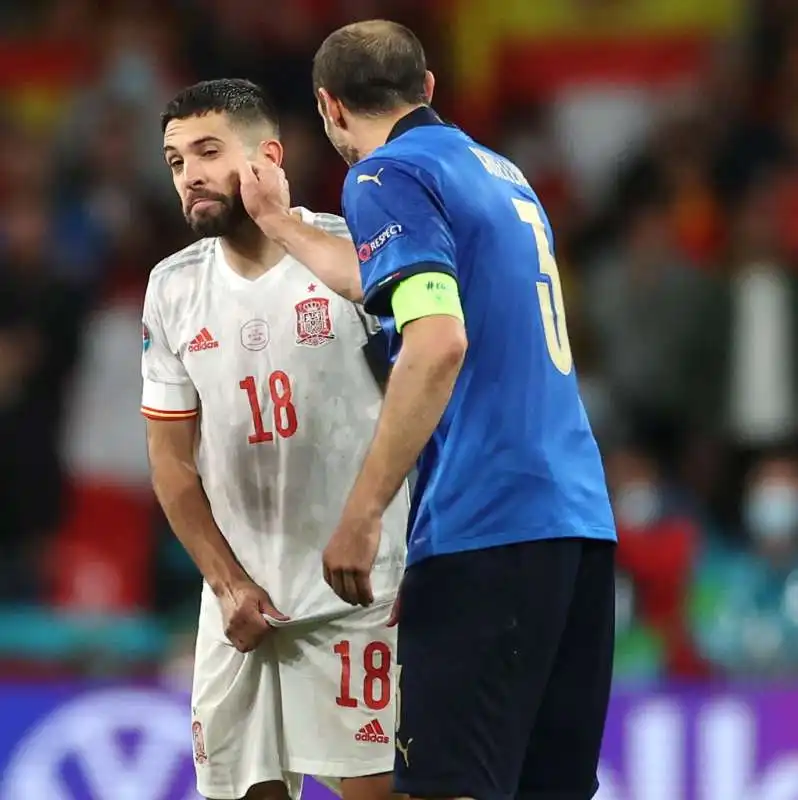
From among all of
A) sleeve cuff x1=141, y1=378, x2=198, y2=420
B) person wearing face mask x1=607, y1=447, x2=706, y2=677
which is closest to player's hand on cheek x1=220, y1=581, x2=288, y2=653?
sleeve cuff x1=141, y1=378, x2=198, y2=420

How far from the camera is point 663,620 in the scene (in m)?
6.96

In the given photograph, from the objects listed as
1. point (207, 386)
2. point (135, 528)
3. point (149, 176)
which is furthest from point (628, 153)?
point (207, 386)

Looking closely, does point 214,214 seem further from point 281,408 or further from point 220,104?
point 281,408

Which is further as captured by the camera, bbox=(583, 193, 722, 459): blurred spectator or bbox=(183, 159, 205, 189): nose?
bbox=(583, 193, 722, 459): blurred spectator

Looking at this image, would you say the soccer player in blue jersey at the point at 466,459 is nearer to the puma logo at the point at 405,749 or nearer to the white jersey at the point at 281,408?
the puma logo at the point at 405,749

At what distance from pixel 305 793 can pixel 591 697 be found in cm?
267

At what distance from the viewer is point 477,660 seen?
11.8ft

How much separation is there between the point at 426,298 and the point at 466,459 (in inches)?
14.3

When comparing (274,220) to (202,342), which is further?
(202,342)

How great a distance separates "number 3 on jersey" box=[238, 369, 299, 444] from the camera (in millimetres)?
4207

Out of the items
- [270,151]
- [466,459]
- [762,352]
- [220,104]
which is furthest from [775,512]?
[466,459]

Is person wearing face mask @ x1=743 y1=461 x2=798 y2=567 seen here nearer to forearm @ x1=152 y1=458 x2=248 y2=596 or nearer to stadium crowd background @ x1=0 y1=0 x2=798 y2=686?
stadium crowd background @ x1=0 y1=0 x2=798 y2=686

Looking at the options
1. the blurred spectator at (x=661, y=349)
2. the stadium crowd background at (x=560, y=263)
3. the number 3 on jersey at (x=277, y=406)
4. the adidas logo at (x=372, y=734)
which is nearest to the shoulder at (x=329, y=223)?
the number 3 on jersey at (x=277, y=406)

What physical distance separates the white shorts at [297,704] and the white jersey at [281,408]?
9 centimetres
